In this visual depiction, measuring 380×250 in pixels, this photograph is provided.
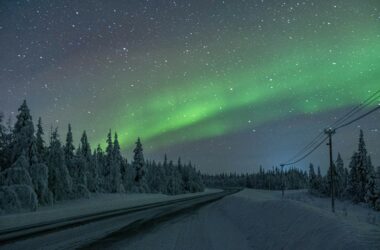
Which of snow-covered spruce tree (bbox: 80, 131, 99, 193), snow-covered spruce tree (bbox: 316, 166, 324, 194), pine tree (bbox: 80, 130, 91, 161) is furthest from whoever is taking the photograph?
snow-covered spruce tree (bbox: 316, 166, 324, 194)

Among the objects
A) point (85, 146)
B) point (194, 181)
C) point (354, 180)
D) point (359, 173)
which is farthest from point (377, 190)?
point (194, 181)

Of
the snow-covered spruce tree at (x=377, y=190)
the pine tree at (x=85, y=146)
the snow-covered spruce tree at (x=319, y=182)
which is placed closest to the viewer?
the snow-covered spruce tree at (x=377, y=190)

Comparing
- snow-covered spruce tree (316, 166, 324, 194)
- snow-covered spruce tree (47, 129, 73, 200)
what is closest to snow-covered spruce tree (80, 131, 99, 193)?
snow-covered spruce tree (47, 129, 73, 200)

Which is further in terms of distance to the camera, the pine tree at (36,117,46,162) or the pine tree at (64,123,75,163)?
the pine tree at (64,123,75,163)

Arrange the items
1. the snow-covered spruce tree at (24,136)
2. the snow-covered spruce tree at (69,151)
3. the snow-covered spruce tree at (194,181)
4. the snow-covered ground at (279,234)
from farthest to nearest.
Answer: the snow-covered spruce tree at (194,181) < the snow-covered spruce tree at (69,151) < the snow-covered spruce tree at (24,136) < the snow-covered ground at (279,234)

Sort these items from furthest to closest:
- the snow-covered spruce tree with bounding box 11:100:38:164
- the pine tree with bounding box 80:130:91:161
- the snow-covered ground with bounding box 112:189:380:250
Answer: the pine tree with bounding box 80:130:91:161 → the snow-covered spruce tree with bounding box 11:100:38:164 → the snow-covered ground with bounding box 112:189:380:250

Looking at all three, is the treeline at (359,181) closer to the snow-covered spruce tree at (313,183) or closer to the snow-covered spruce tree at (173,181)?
the snow-covered spruce tree at (313,183)

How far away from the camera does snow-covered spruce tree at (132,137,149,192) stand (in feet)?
261

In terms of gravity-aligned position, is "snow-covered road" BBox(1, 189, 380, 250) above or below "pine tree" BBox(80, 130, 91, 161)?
below

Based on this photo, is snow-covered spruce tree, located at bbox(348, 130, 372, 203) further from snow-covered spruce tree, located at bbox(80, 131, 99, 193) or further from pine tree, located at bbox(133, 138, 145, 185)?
snow-covered spruce tree, located at bbox(80, 131, 99, 193)

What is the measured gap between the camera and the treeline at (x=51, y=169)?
103ft

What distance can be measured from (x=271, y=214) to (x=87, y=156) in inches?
2222

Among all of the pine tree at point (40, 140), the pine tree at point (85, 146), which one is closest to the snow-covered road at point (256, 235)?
the pine tree at point (40, 140)

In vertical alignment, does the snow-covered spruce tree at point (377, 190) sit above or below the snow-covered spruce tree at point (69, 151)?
below
